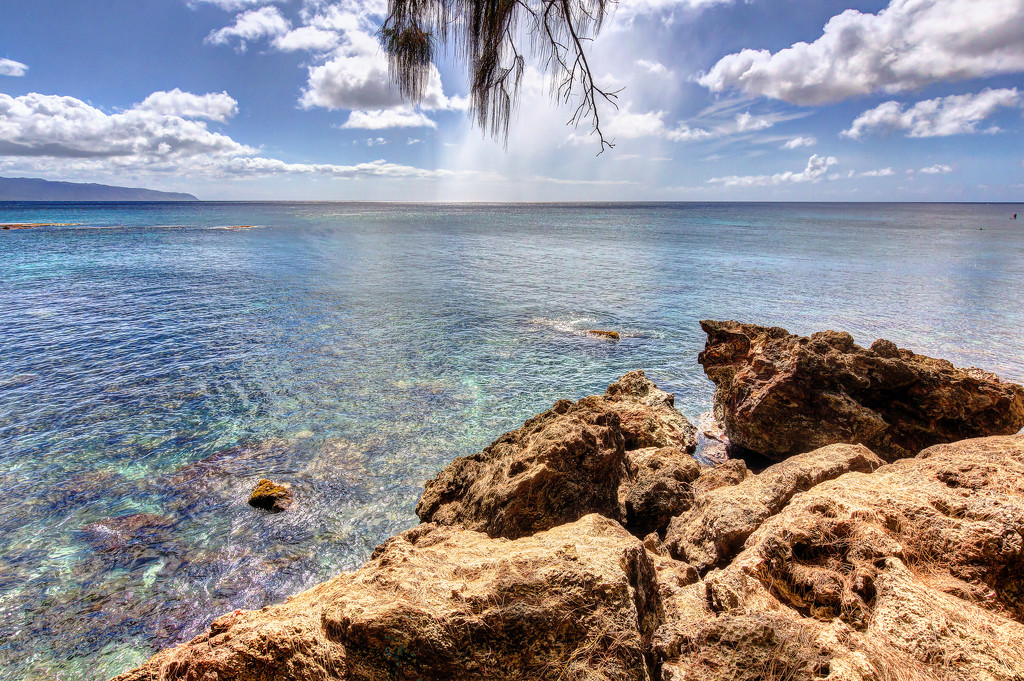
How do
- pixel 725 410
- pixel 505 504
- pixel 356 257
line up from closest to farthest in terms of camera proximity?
pixel 505 504
pixel 725 410
pixel 356 257

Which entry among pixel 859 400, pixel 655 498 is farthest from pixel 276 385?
pixel 859 400

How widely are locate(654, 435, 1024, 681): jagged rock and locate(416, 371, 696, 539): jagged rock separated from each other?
1.64 metres

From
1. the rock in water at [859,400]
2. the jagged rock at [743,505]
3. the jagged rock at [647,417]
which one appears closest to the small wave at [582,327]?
the jagged rock at [647,417]

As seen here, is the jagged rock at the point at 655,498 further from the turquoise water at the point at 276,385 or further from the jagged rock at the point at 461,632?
the turquoise water at the point at 276,385

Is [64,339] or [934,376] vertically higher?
[934,376]

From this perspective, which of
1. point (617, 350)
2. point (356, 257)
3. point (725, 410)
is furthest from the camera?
Result: point (356, 257)

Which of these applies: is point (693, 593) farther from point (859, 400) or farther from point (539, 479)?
point (859, 400)

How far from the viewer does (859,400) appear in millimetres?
8992

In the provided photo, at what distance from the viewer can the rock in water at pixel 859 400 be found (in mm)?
8141

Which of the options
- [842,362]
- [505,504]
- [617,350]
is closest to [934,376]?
[842,362]

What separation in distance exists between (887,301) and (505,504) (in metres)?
27.7

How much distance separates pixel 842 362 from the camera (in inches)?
356

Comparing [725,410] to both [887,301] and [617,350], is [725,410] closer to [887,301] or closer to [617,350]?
[617,350]

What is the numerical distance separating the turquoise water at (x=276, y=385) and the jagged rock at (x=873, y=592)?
18.9 ft
